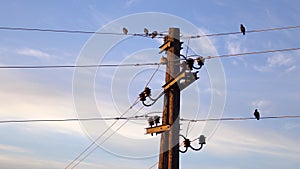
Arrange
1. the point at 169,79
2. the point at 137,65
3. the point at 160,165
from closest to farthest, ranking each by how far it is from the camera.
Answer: the point at 160,165 < the point at 169,79 < the point at 137,65

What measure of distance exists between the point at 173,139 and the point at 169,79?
2240 mm

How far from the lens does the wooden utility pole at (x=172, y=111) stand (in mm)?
13078

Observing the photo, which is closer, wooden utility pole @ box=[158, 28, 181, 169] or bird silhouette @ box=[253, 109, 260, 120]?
wooden utility pole @ box=[158, 28, 181, 169]

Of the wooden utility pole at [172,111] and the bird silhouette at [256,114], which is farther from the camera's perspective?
the bird silhouette at [256,114]

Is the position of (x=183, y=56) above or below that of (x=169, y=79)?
above

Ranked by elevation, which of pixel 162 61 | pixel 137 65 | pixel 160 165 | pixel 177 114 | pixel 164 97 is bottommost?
pixel 160 165

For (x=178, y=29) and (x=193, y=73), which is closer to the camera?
Answer: (x=193, y=73)

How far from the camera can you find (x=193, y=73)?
13.8 m

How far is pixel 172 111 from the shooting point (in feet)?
44.5

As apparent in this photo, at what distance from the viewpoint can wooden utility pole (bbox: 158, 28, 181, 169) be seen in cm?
1308

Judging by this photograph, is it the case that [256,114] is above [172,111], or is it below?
above

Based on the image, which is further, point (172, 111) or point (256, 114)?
point (256, 114)

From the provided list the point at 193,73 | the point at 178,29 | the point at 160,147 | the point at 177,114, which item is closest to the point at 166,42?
the point at 178,29

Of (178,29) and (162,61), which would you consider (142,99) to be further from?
(178,29)
